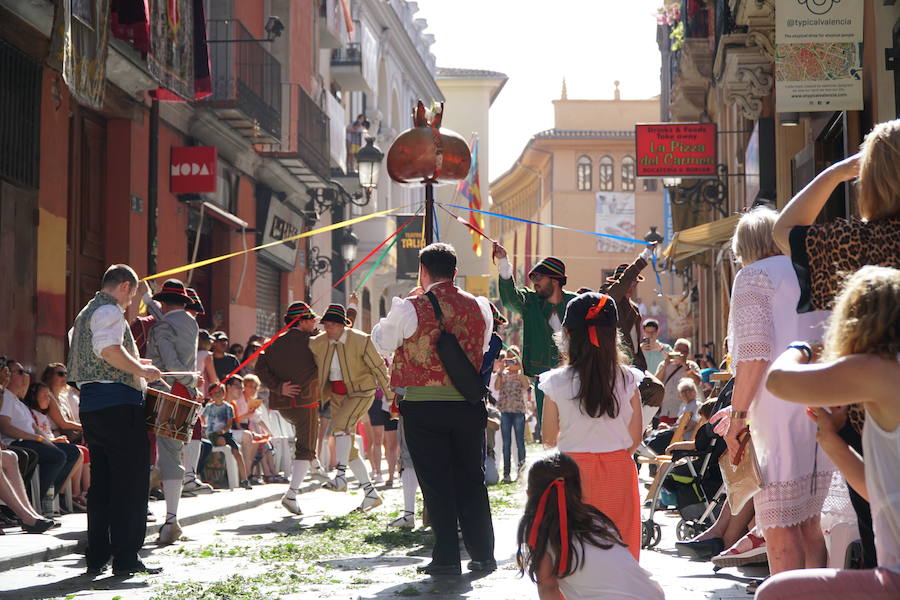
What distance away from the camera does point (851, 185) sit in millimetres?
13391

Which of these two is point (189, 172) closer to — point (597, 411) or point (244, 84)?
point (244, 84)

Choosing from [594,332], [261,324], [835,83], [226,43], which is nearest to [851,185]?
[835,83]

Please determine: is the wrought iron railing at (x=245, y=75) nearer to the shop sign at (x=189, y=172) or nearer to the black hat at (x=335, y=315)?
the shop sign at (x=189, y=172)

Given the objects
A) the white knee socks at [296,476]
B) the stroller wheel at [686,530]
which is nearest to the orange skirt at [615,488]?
the stroller wheel at [686,530]

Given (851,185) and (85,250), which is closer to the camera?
(851,185)

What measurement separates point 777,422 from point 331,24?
27.6 meters

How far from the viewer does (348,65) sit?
1390 inches

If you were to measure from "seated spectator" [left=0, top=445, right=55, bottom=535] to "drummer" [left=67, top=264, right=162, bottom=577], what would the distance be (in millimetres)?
2006

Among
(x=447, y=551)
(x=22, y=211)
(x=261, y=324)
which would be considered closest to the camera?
(x=447, y=551)

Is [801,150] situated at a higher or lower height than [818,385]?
higher

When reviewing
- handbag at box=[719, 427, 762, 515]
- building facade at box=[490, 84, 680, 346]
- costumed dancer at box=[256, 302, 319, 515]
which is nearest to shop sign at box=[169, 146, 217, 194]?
costumed dancer at box=[256, 302, 319, 515]

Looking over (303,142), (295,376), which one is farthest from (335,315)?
(303,142)

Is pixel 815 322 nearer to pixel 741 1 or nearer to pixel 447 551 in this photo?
pixel 447 551

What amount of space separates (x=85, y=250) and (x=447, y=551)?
10.6 m
